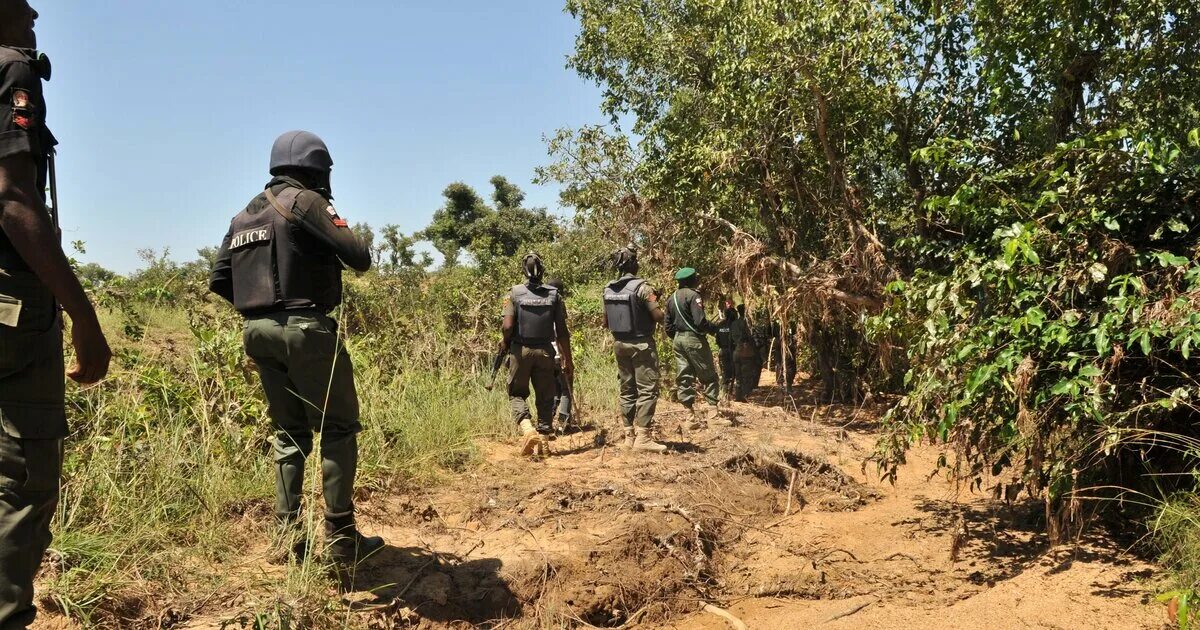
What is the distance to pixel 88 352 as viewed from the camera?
7.68 ft

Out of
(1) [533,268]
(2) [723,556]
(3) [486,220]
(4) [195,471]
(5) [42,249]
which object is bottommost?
(2) [723,556]

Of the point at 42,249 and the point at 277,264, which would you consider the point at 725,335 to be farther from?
the point at 42,249

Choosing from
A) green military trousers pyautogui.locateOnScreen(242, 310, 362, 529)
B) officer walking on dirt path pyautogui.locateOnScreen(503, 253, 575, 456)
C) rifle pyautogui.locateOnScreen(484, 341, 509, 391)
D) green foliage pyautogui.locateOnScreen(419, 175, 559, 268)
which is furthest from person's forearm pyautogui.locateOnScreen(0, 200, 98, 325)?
green foliage pyautogui.locateOnScreen(419, 175, 559, 268)

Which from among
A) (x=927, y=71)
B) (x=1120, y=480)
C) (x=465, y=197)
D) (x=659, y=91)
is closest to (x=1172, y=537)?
(x=1120, y=480)

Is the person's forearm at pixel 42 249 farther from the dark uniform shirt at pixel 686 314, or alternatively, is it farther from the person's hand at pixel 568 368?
the dark uniform shirt at pixel 686 314

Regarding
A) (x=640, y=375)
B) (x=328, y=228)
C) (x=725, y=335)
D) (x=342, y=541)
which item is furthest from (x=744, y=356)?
(x=328, y=228)

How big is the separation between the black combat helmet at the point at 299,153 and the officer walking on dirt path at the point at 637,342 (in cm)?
375

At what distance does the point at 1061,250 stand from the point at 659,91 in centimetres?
693

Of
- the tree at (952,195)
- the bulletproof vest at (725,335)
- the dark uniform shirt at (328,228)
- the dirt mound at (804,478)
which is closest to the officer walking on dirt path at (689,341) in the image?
the tree at (952,195)

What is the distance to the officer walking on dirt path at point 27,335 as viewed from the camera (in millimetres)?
2224

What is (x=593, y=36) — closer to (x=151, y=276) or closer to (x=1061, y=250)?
(x=151, y=276)

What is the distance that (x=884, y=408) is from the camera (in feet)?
30.6

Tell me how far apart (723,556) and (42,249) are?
143 inches

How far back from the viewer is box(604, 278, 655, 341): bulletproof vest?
6.94 m
